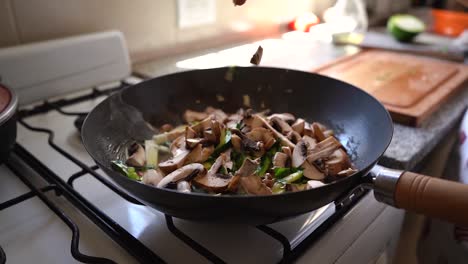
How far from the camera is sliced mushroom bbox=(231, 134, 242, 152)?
0.60 meters

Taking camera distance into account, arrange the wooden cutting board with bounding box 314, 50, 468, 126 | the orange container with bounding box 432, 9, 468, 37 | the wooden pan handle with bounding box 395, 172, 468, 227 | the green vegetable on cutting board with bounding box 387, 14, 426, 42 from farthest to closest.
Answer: the orange container with bounding box 432, 9, 468, 37 → the green vegetable on cutting board with bounding box 387, 14, 426, 42 → the wooden cutting board with bounding box 314, 50, 468, 126 → the wooden pan handle with bounding box 395, 172, 468, 227

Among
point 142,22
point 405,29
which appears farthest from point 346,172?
point 405,29

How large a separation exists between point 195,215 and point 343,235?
212 mm

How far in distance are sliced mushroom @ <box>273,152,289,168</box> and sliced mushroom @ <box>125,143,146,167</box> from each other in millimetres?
204

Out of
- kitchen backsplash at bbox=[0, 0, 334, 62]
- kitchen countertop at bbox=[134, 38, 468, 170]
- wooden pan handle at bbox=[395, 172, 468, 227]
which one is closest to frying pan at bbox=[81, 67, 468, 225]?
wooden pan handle at bbox=[395, 172, 468, 227]

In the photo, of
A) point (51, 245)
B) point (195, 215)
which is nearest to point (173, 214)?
point (195, 215)

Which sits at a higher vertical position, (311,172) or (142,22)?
(142,22)

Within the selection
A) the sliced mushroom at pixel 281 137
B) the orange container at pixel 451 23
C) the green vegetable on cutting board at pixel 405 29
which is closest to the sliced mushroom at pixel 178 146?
the sliced mushroom at pixel 281 137

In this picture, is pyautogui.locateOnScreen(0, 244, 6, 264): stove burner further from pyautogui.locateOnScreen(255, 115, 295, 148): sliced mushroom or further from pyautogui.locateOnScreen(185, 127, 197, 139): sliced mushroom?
pyautogui.locateOnScreen(255, 115, 295, 148): sliced mushroom

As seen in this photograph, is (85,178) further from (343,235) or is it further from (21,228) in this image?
(343,235)

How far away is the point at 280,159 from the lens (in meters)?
0.59

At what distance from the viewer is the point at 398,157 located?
0.69m

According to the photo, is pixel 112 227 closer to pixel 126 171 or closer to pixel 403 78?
pixel 126 171

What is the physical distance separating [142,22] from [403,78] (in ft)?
2.24
